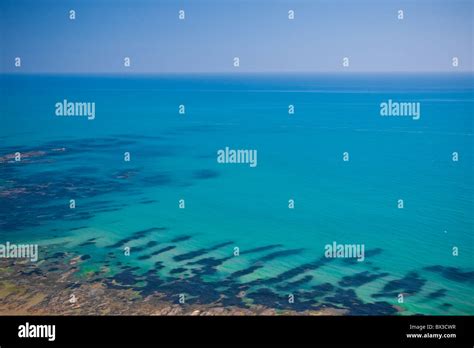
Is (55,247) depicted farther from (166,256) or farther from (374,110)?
(374,110)

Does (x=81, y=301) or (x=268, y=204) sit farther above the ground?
(x=268, y=204)

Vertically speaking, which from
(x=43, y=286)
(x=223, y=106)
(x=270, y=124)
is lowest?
(x=43, y=286)

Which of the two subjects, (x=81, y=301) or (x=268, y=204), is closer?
(x=81, y=301)

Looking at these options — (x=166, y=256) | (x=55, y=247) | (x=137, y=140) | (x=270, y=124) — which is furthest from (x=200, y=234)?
(x=270, y=124)

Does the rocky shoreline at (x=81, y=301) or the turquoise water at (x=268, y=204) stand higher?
the turquoise water at (x=268, y=204)

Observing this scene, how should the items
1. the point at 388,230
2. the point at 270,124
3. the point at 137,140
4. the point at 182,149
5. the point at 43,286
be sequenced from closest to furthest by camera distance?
the point at 43,286 < the point at 388,230 < the point at 182,149 < the point at 137,140 < the point at 270,124

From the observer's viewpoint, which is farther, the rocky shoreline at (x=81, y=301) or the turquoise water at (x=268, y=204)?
the turquoise water at (x=268, y=204)

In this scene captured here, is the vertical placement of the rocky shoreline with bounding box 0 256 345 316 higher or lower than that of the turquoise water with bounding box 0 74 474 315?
lower

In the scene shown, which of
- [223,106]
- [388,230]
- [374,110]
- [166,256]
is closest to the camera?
[166,256]
